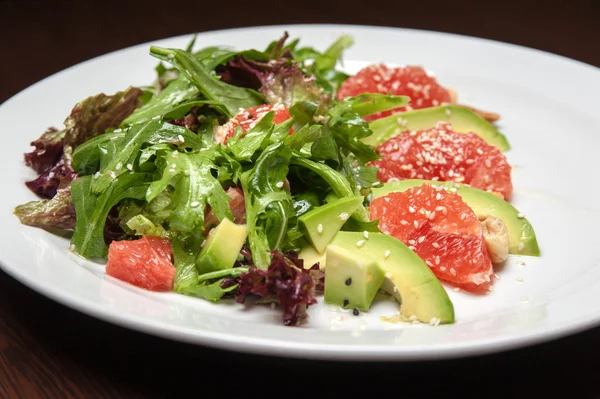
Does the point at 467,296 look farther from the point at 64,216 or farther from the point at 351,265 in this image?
the point at 64,216

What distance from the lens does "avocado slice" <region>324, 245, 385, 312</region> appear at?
7.73 ft

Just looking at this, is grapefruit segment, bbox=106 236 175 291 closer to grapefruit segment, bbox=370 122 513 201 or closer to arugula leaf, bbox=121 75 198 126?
arugula leaf, bbox=121 75 198 126

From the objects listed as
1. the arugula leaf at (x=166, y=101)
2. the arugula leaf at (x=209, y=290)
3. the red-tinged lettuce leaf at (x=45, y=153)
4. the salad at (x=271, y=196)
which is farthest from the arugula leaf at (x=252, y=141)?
the red-tinged lettuce leaf at (x=45, y=153)

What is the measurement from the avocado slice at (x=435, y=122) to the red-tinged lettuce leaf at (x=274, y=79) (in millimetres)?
353

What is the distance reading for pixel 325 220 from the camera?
8.50ft

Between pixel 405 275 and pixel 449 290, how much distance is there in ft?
0.83

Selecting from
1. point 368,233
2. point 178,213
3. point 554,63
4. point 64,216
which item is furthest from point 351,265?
point 554,63

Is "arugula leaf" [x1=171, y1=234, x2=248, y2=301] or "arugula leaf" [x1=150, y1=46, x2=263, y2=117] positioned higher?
"arugula leaf" [x1=150, y1=46, x2=263, y2=117]

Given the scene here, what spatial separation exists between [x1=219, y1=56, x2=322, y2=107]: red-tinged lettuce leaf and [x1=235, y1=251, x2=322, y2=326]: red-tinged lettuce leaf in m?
1.17

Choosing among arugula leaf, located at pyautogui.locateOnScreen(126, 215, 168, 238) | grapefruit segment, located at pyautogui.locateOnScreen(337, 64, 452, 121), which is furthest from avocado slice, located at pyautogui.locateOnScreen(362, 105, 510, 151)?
arugula leaf, located at pyautogui.locateOnScreen(126, 215, 168, 238)

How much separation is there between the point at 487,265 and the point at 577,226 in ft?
1.90

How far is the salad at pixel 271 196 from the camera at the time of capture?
241 centimetres

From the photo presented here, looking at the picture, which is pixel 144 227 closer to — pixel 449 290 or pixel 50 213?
pixel 50 213

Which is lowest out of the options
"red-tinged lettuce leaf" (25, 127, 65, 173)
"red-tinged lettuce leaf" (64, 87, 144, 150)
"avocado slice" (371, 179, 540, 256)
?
"avocado slice" (371, 179, 540, 256)
